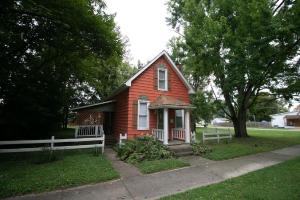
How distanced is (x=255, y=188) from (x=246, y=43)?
886 cm

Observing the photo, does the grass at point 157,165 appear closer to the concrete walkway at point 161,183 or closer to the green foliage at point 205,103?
the concrete walkway at point 161,183

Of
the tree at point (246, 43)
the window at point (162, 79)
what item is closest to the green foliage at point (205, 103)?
the tree at point (246, 43)

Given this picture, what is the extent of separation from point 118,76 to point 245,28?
61.0ft

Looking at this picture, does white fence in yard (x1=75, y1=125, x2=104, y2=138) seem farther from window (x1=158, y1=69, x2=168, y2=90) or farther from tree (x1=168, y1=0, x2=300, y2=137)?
tree (x1=168, y1=0, x2=300, y2=137)

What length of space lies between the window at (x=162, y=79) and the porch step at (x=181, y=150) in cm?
445

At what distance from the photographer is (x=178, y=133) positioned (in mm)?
13125

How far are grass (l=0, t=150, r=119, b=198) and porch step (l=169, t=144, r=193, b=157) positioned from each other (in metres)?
3.90

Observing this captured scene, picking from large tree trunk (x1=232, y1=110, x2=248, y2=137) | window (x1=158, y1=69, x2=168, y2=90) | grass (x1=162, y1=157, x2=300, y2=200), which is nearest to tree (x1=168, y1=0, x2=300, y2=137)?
large tree trunk (x1=232, y1=110, x2=248, y2=137)

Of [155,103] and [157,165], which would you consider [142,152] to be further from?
[155,103]

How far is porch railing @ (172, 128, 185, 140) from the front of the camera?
41.9 ft

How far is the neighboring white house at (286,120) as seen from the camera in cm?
4985

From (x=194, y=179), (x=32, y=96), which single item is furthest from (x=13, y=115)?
→ (x=194, y=179)

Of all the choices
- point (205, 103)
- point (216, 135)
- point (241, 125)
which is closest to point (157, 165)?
point (216, 135)

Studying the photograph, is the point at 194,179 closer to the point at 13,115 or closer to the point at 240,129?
the point at 13,115
